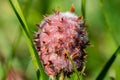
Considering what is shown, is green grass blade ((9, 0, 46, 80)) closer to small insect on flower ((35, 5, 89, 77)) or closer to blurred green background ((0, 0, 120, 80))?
Answer: small insect on flower ((35, 5, 89, 77))

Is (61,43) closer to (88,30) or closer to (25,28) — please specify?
(25,28)

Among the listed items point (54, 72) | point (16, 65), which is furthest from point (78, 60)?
point (16, 65)

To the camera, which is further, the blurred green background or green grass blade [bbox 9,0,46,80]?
the blurred green background

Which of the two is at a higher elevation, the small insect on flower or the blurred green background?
the small insect on flower

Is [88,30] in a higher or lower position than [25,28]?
lower

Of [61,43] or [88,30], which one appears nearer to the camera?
[61,43]

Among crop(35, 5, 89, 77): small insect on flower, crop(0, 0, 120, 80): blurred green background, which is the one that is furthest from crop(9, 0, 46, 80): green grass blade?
crop(0, 0, 120, 80): blurred green background

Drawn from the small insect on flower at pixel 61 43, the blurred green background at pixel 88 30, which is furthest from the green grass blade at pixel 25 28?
the blurred green background at pixel 88 30

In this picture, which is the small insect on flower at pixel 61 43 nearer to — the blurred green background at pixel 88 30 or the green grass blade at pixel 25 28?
the green grass blade at pixel 25 28

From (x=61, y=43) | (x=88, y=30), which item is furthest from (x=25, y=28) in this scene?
(x=88, y=30)

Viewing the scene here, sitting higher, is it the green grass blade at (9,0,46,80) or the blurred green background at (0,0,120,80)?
the green grass blade at (9,0,46,80)
